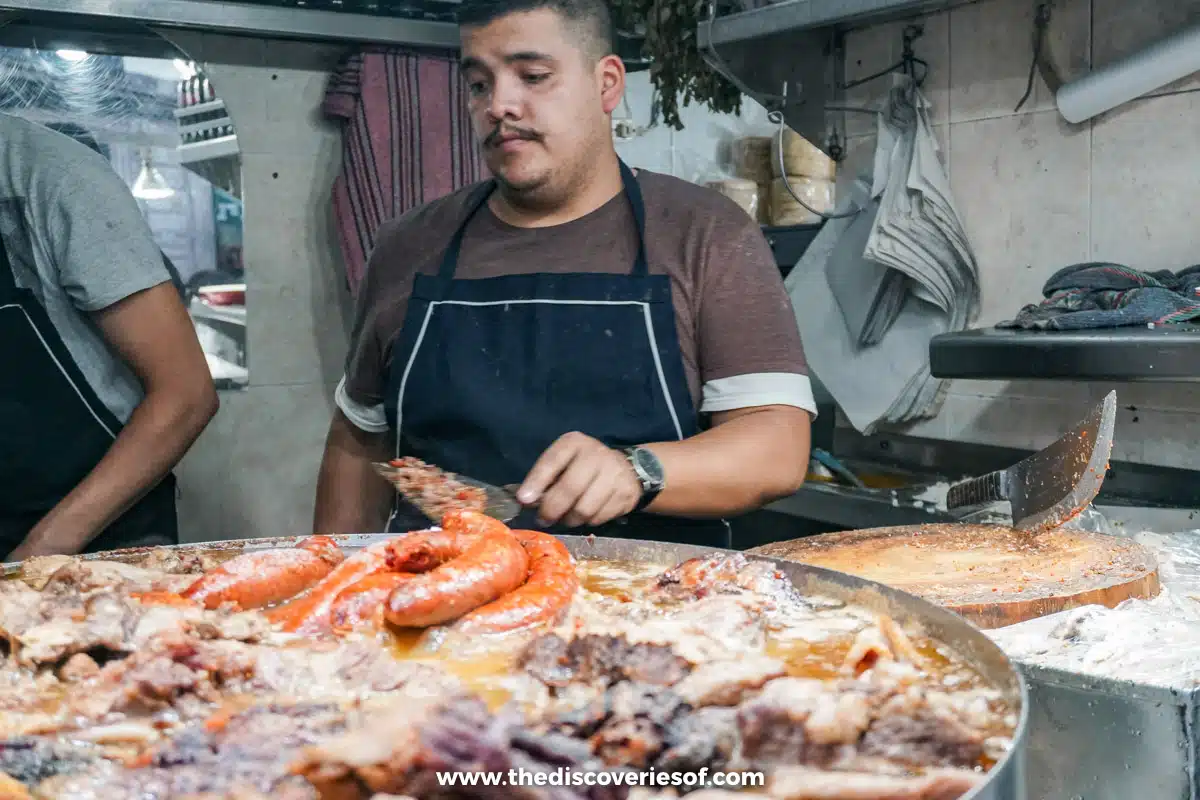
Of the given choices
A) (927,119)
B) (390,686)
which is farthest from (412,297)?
(927,119)

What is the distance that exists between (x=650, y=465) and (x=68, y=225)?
4.16ft

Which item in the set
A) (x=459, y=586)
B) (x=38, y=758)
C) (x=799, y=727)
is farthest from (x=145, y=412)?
(x=799, y=727)

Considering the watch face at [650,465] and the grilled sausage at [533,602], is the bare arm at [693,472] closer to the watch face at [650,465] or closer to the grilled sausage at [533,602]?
the watch face at [650,465]

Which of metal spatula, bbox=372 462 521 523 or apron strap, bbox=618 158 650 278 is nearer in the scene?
metal spatula, bbox=372 462 521 523

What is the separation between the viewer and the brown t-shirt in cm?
215

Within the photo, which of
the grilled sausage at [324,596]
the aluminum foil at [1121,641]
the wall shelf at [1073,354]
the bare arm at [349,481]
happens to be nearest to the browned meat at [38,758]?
the grilled sausage at [324,596]

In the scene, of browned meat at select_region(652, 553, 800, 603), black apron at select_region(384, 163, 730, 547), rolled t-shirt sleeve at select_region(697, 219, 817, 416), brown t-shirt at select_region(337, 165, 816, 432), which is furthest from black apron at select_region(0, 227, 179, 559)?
browned meat at select_region(652, 553, 800, 603)

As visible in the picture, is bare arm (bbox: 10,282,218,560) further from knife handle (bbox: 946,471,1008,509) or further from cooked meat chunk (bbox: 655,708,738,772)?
cooked meat chunk (bbox: 655,708,738,772)

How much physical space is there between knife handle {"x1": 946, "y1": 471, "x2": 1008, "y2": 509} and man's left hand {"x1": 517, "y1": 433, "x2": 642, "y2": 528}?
67cm

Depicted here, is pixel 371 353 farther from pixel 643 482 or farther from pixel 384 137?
pixel 384 137

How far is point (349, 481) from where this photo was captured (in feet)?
8.14

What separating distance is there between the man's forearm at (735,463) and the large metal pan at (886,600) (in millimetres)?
406

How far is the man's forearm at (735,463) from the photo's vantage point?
195 centimetres

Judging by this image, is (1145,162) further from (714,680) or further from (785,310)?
(714,680)
